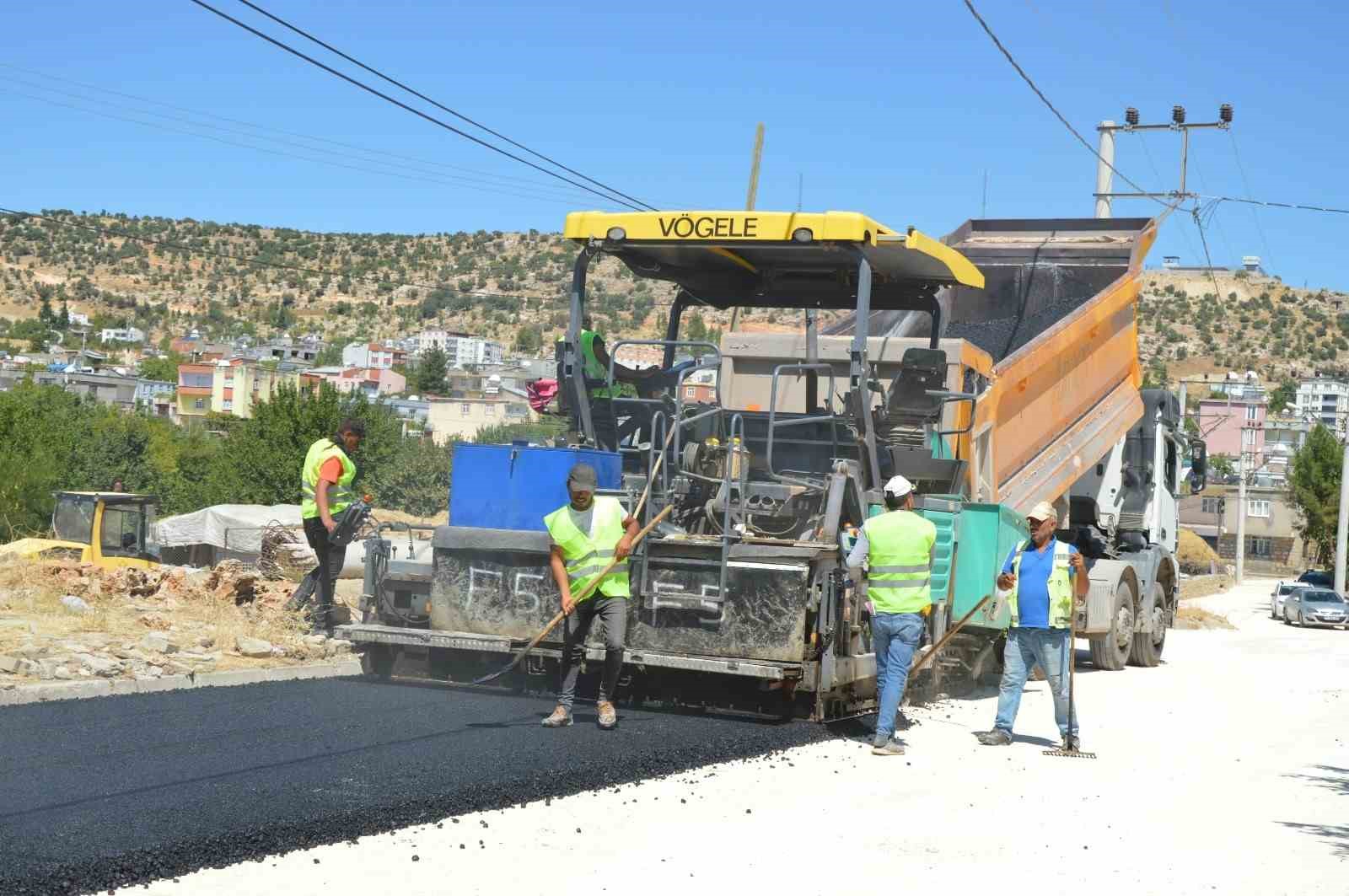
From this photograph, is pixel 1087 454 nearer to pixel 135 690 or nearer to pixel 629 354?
pixel 629 354

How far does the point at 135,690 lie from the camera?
830cm

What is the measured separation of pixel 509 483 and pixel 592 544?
846 millimetres

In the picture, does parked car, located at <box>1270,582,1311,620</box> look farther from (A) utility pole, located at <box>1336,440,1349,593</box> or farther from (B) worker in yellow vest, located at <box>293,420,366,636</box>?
(B) worker in yellow vest, located at <box>293,420,366,636</box>

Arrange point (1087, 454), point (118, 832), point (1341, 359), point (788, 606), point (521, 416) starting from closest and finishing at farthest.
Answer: point (118, 832) < point (788, 606) < point (1087, 454) < point (521, 416) < point (1341, 359)

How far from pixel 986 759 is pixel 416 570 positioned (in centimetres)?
326

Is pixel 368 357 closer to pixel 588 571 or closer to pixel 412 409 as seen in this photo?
pixel 412 409

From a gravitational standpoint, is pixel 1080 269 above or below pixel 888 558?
above

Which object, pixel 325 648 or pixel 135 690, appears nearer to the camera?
pixel 135 690

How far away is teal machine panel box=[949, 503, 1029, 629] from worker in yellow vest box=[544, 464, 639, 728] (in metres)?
2.74

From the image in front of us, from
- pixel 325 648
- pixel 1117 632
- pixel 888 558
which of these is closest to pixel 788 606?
pixel 888 558

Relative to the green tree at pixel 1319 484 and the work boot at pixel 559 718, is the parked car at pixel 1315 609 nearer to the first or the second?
the green tree at pixel 1319 484

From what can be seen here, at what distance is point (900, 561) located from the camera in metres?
8.17

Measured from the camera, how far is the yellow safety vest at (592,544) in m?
7.77

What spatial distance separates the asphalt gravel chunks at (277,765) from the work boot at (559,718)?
0.07 meters
